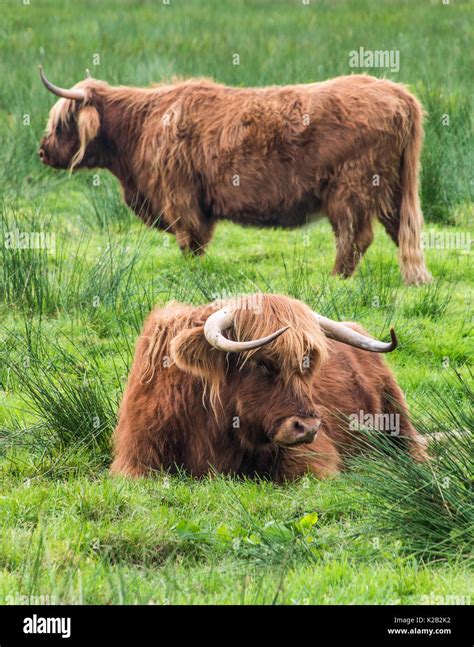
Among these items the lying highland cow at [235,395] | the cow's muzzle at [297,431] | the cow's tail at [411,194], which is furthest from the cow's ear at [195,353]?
the cow's tail at [411,194]

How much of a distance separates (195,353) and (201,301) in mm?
1610

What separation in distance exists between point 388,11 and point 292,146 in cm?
815

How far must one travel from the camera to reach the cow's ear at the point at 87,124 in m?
9.15

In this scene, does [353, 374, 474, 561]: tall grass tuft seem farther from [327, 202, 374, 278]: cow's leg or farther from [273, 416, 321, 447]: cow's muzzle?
→ [327, 202, 374, 278]: cow's leg

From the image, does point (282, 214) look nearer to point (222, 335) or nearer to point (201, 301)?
point (201, 301)

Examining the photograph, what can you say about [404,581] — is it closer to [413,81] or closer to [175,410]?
[175,410]

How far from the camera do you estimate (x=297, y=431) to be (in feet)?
15.3

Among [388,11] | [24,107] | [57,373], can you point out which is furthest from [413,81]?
[57,373]

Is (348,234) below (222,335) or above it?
below

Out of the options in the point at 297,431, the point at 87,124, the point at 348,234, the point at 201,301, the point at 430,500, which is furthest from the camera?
the point at 87,124

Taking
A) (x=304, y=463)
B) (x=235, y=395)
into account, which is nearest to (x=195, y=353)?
(x=235, y=395)

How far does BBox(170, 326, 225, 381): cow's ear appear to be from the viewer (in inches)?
192

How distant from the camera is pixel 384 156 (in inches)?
314

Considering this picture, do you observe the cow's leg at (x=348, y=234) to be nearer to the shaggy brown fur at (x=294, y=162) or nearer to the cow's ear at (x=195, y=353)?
the shaggy brown fur at (x=294, y=162)
